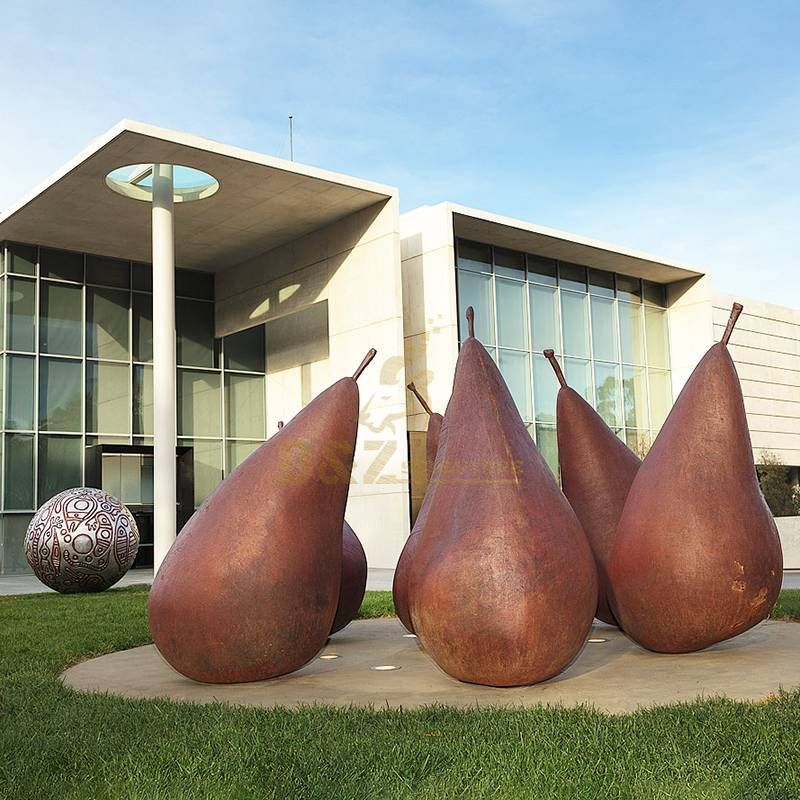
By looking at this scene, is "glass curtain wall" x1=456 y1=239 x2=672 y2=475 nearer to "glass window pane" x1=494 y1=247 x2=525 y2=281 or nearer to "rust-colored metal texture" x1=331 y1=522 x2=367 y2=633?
"glass window pane" x1=494 y1=247 x2=525 y2=281

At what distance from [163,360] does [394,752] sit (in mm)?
18567

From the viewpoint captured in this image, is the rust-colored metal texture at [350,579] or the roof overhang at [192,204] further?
the roof overhang at [192,204]

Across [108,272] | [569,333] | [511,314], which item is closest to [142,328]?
[108,272]

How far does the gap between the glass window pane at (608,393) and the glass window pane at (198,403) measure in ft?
38.4

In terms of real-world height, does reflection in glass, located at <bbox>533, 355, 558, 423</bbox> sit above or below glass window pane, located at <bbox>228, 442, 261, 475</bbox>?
above

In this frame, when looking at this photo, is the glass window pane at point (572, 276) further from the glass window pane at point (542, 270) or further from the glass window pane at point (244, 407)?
the glass window pane at point (244, 407)

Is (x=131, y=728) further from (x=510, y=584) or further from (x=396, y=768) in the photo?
(x=510, y=584)

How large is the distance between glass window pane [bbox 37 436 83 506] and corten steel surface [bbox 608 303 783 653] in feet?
68.9

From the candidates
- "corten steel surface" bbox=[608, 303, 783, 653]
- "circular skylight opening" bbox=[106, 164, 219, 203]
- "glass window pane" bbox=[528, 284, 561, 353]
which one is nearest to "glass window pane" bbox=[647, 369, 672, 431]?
"glass window pane" bbox=[528, 284, 561, 353]

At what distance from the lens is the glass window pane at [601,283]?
3080cm

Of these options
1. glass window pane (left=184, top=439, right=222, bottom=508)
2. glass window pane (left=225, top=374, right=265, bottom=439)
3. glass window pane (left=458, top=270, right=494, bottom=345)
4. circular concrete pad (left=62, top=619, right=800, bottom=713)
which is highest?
glass window pane (left=458, top=270, right=494, bottom=345)

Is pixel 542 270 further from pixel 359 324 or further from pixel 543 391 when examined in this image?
pixel 359 324

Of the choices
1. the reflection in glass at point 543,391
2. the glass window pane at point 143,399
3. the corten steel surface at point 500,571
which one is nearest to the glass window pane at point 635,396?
the reflection in glass at point 543,391

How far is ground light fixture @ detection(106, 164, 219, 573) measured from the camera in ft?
69.2
